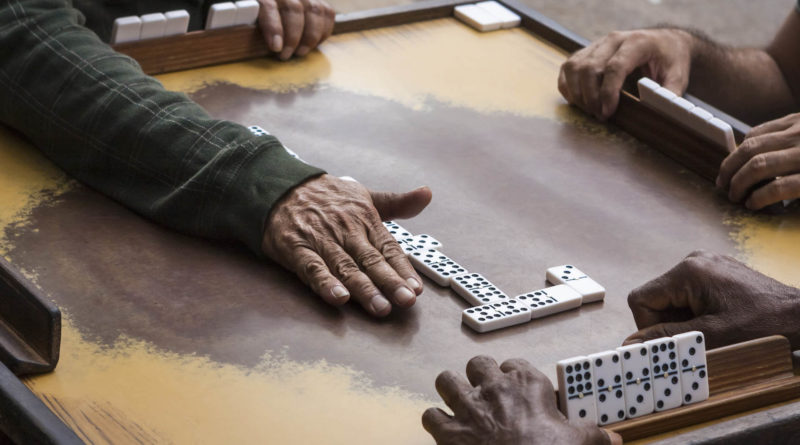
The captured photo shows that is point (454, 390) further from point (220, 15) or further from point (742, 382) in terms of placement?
point (220, 15)

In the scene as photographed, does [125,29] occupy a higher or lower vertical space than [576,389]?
lower

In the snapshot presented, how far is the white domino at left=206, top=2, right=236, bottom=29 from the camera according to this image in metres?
2.56

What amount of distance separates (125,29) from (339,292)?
1.08 meters

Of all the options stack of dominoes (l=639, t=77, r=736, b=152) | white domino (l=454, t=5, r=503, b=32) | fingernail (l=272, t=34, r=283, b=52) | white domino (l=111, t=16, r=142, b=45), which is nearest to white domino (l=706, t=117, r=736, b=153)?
stack of dominoes (l=639, t=77, r=736, b=152)

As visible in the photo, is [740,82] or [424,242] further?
[740,82]

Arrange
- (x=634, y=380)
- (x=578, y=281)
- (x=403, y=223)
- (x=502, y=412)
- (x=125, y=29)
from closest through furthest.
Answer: (x=502, y=412), (x=634, y=380), (x=578, y=281), (x=403, y=223), (x=125, y=29)

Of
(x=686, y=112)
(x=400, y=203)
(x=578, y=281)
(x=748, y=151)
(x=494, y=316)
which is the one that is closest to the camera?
(x=494, y=316)

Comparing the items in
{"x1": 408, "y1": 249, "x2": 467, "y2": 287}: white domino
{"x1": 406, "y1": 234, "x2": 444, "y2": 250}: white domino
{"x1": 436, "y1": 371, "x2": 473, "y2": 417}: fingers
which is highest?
{"x1": 436, "y1": 371, "x2": 473, "y2": 417}: fingers

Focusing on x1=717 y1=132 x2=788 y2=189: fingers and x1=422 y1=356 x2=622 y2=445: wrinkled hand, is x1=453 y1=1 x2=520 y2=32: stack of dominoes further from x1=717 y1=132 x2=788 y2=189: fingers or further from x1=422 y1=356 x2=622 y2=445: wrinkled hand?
x1=422 y1=356 x2=622 y2=445: wrinkled hand

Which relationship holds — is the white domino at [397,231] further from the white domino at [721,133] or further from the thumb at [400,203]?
the white domino at [721,133]

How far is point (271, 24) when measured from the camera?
103 inches

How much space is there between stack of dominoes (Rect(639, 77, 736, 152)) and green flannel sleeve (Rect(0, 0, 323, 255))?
86cm

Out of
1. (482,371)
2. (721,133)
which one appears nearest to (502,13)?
(721,133)

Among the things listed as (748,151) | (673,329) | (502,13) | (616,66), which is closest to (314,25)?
(502,13)
